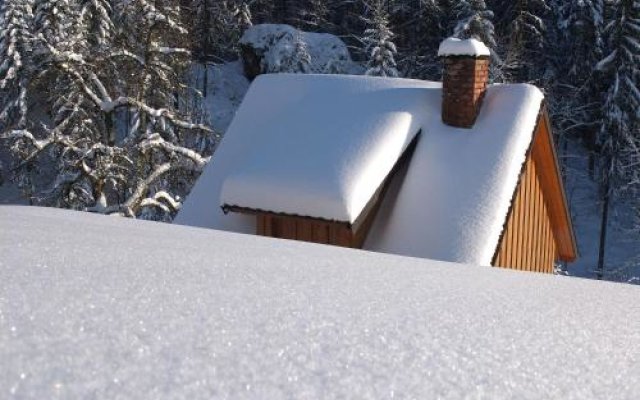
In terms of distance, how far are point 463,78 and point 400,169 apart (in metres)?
1.46

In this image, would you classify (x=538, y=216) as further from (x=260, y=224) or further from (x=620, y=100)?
(x=620, y=100)

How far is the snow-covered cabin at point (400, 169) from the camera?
7.46m

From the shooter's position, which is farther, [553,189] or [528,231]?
[553,189]

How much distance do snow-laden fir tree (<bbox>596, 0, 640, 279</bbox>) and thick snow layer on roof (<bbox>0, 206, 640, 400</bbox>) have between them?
88.9 feet

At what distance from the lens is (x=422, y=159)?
8.38 metres

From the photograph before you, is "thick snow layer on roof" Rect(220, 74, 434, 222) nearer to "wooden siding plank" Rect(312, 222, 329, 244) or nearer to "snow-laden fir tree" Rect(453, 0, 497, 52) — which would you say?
"wooden siding plank" Rect(312, 222, 329, 244)

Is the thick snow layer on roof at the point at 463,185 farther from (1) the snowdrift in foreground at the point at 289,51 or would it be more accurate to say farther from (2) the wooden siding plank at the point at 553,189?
(1) the snowdrift in foreground at the point at 289,51

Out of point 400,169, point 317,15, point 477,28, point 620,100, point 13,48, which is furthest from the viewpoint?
point 317,15

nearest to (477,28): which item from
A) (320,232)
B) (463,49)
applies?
(463,49)

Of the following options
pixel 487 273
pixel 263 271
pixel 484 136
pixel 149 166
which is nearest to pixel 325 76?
pixel 484 136

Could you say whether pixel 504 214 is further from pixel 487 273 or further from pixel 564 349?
pixel 564 349

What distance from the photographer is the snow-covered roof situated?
7387mm

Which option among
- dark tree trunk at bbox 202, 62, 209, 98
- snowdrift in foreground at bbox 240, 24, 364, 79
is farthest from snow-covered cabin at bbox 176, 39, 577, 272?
dark tree trunk at bbox 202, 62, 209, 98

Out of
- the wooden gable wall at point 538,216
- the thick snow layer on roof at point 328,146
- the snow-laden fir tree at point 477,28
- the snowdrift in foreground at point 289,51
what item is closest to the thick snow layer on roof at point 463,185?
the thick snow layer on roof at point 328,146
